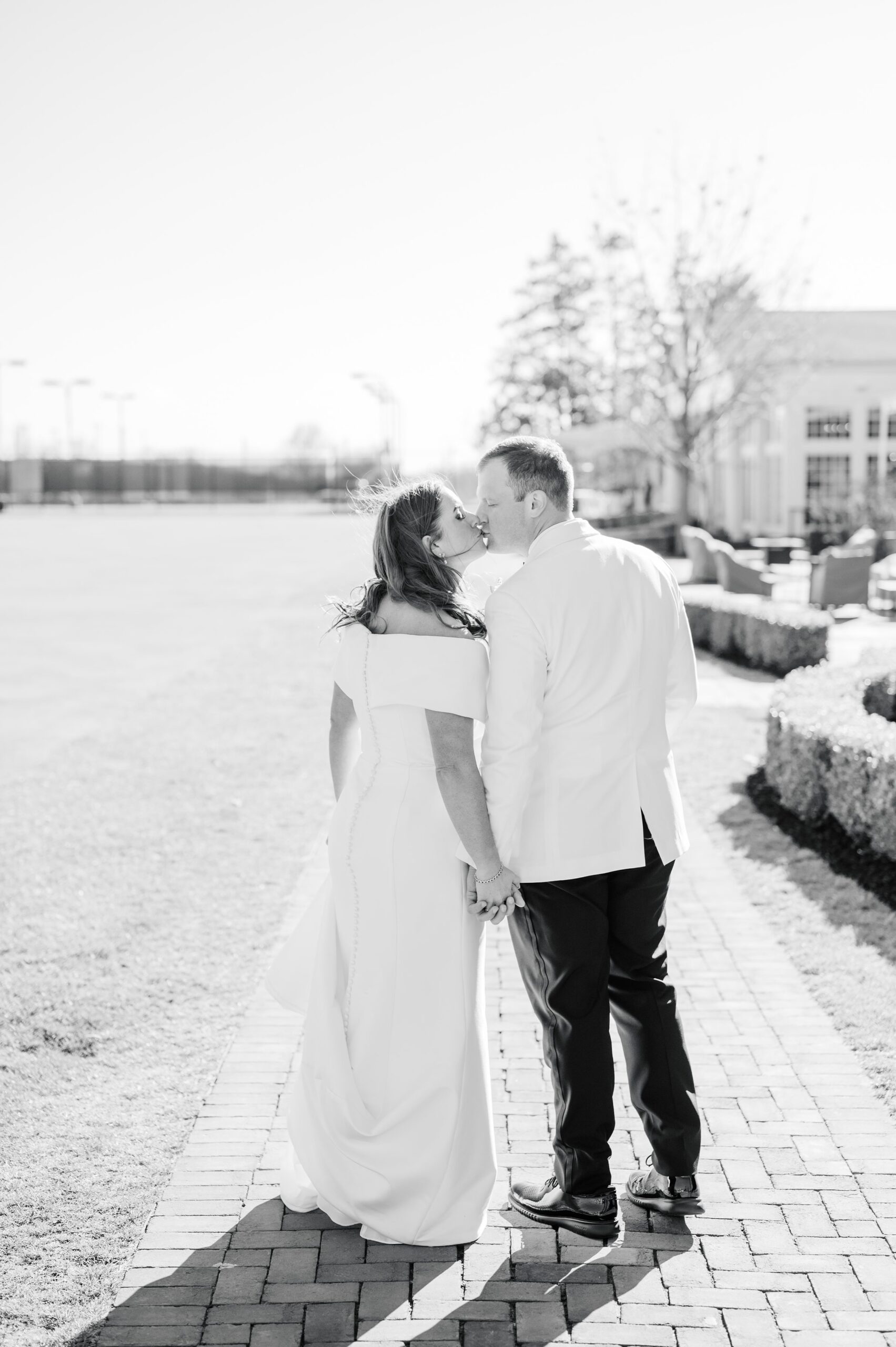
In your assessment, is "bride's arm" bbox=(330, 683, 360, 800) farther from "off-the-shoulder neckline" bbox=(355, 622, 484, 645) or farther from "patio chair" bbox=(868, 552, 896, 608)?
"patio chair" bbox=(868, 552, 896, 608)

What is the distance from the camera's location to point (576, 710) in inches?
116

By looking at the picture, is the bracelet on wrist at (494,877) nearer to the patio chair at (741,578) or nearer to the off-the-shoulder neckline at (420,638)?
the off-the-shoulder neckline at (420,638)

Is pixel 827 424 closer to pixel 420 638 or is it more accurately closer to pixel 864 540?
pixel 864 540

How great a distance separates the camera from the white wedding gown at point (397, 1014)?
301 cm

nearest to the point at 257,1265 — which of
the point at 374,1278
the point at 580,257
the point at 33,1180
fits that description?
the point at 374,1278

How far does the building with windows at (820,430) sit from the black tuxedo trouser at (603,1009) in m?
27.7

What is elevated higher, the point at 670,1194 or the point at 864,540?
the point at 864,540

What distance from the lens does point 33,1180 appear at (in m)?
3.40

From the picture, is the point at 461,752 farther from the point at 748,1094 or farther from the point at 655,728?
the point at 748,1094

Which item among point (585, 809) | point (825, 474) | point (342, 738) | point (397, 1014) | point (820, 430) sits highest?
point (820, 430)

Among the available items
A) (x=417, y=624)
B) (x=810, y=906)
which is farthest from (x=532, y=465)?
(x=810, y=906)

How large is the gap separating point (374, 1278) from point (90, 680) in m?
10.8

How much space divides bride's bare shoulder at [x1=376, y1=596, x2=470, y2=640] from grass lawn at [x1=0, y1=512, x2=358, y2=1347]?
20.8 inches

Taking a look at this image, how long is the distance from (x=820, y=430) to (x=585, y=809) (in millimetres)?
33318
